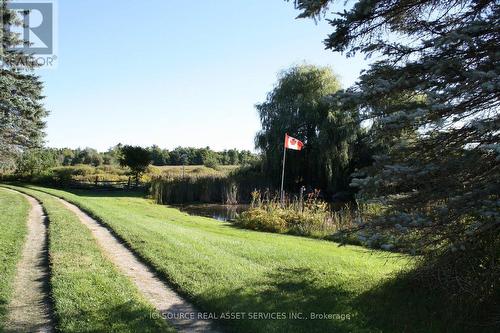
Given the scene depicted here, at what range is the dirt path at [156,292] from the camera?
4.59 metres

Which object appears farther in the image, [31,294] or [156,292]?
[156,292]

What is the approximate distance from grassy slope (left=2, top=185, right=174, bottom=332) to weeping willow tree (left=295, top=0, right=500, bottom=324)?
267cm

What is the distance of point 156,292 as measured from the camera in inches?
218

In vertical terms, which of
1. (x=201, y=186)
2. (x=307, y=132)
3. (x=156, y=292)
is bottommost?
(x=156, y=292)

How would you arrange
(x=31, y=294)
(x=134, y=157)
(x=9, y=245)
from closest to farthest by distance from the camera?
(x=31, y=294)
(x=9, y=245)
(x=134, y=157)

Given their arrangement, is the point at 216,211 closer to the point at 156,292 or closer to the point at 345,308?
the point at 156,292

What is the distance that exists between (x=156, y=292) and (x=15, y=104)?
604 inches

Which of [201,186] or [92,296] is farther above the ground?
[201,186]

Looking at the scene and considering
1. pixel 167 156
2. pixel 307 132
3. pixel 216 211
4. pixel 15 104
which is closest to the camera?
pixel 15 104

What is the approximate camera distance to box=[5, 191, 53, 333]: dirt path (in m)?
4.41

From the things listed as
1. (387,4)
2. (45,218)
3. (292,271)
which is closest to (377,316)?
(292,271)

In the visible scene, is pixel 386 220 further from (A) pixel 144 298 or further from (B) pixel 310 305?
(A) pixel 144 298

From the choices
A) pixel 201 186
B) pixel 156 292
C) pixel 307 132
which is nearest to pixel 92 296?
pixel 156 292

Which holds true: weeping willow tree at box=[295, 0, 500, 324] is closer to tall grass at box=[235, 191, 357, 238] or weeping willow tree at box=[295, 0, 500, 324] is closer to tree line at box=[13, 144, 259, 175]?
tall grass at box=[235, 191, 357, 238]
